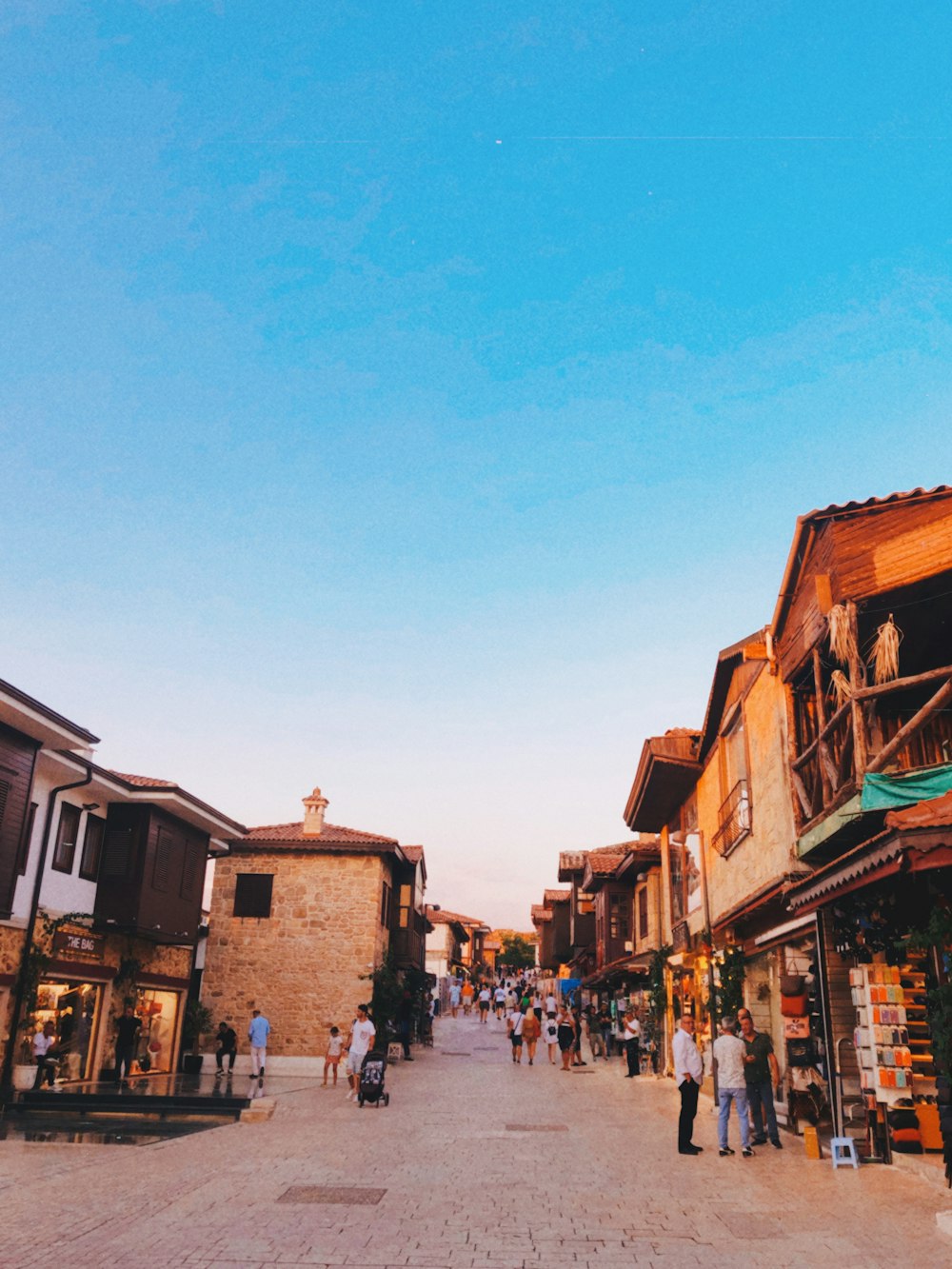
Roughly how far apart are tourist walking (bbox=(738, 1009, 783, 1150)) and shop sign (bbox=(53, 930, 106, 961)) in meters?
12.8

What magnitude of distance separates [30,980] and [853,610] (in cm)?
1497

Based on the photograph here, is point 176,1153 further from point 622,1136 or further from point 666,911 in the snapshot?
point 666,911

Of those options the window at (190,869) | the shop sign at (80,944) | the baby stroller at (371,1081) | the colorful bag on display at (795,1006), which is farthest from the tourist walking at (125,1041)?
the colorful bag on display at (795,1006)

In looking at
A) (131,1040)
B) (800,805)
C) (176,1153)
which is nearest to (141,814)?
(131,1040)

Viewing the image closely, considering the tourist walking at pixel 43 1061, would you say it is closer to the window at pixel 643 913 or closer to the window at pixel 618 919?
the window at pixel 643 913

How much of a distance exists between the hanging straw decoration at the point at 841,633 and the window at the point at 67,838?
48.6 ft

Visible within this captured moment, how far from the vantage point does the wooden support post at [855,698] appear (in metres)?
10.9

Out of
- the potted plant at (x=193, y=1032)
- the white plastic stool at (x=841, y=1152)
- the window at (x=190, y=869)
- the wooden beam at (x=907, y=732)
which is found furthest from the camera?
the potted plant at (x=193, y=1032)

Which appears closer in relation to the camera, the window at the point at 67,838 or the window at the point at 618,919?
the window at the point at 67,838

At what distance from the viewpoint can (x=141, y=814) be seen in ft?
71.2

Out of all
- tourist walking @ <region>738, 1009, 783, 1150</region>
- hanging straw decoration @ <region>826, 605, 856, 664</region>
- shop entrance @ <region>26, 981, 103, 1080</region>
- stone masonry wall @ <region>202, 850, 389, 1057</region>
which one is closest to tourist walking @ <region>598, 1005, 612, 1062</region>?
stone masonry wall @ <region>202, 850, 389, 1057</region>

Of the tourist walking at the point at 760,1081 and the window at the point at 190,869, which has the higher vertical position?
the window at the point at 190,869

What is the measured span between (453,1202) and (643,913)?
2417 cm

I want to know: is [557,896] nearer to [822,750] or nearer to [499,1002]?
[499,1002]
